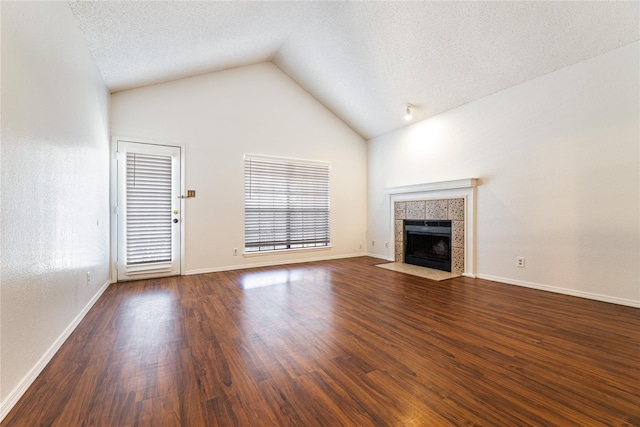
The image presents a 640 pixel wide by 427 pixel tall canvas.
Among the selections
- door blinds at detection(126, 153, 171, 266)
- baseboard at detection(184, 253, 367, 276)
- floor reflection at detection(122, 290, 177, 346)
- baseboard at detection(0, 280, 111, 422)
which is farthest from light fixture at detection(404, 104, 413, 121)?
baseboard at detection(0, 280, 111, 422)

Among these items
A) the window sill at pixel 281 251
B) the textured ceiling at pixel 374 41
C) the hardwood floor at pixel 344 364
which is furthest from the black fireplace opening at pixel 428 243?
the textured ceiling at pixel 374 41

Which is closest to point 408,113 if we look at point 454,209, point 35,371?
point 454,209

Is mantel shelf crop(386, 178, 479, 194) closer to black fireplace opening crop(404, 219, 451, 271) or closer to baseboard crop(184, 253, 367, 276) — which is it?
black fireplace opening crop(404, 219, 451, 271)

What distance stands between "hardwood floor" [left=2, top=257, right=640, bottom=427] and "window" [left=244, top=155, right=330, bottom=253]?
2.06 m

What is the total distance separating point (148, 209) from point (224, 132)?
5.74ft

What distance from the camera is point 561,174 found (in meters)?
3.32

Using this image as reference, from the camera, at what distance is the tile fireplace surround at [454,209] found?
4223mm

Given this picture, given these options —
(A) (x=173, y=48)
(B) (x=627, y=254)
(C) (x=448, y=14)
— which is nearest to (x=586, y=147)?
(B) (x=627, y=254)

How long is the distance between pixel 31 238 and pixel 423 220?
493 cm

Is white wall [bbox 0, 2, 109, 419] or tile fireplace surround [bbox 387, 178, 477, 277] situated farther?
tile fireplace surround [bbox 387, 178, 477, 277]

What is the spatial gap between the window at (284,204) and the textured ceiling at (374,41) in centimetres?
172

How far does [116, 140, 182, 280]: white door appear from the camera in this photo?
3975mm

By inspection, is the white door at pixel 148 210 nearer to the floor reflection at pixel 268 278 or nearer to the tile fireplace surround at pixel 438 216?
the floor reflection at pixel 268 278

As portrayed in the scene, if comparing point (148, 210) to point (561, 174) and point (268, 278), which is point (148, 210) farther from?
point (561, 174)
